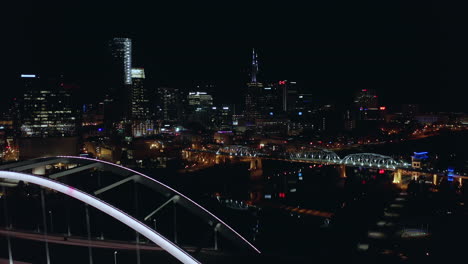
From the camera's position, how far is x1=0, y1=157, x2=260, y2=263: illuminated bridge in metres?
4.22

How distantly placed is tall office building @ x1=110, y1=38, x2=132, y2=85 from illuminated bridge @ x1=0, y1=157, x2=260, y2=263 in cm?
6184

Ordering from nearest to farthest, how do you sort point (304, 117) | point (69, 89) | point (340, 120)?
point (69, 89), point (340, 120), point (304, 117)

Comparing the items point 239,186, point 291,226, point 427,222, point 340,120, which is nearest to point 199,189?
point 239,186

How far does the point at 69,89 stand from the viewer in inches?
2275

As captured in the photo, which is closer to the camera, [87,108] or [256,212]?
[256,212]

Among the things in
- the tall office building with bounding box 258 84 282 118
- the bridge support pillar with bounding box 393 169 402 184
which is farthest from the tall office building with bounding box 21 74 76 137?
the tall office building with bounding box 258 84 282 118

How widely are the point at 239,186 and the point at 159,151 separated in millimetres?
18241

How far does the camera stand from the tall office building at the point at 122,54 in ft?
300

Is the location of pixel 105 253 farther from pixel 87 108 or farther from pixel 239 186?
pixel 87 108

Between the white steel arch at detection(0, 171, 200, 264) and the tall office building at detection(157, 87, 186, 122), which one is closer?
the white steel arch at detection(0, 171, 200, 264)

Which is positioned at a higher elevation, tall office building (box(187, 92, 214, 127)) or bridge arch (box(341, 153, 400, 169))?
tall office building (box(187, 92, 214, 127))

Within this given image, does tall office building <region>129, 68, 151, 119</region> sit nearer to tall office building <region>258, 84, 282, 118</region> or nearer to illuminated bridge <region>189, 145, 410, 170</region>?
tall office building <region>258, 84, 282, 118</region>

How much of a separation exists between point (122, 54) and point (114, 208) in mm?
95832

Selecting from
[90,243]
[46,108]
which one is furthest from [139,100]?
[90,243]
